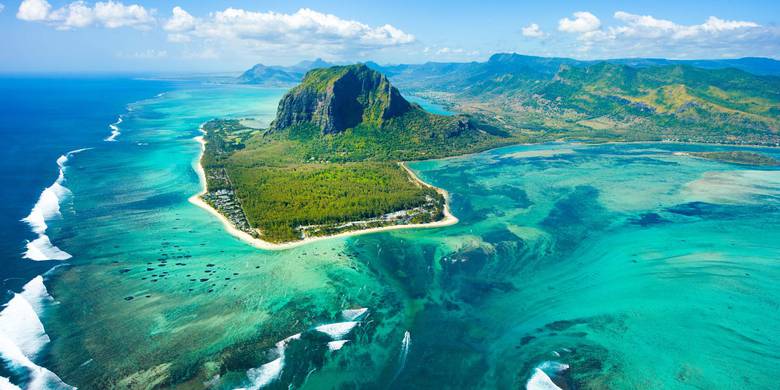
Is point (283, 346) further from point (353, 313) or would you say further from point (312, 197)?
point (312, 197)

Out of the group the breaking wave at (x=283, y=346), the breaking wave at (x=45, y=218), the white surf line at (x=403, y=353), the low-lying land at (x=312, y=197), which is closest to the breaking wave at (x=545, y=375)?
the white surf line at (x=403, y=353)

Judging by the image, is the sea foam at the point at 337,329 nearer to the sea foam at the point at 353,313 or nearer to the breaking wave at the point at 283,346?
the breaking wave at the point at 283,346

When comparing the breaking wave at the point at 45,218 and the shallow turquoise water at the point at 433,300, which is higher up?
the breaking wave at the point at 45,218

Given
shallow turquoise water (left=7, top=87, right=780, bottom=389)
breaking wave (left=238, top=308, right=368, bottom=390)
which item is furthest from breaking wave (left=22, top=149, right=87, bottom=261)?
breaking wave (left=238, top=308, right=368, bottom=390)

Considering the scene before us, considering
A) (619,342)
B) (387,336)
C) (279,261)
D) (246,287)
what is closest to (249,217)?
(279,261)

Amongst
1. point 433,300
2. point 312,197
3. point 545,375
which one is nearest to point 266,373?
point 433,300

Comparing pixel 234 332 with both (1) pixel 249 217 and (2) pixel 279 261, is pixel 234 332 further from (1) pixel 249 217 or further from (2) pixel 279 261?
(1) pixel 249 217

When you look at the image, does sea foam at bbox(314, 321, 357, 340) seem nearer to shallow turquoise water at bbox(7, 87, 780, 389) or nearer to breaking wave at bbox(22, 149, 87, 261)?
shallow turquoise water at bbox(7, 87, 780, 389)
